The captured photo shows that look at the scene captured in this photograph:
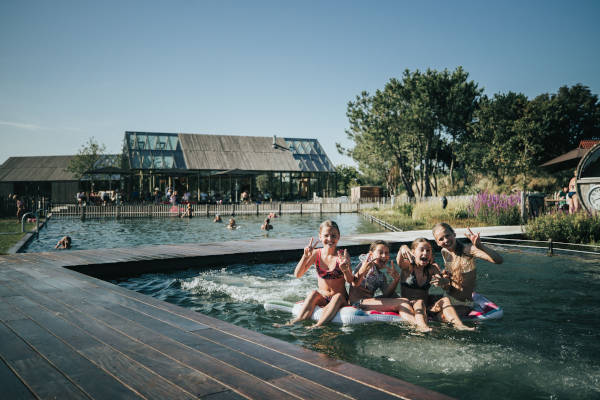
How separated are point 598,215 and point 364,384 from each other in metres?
11.4

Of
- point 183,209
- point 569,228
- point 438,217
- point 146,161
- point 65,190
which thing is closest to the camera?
point 569,228

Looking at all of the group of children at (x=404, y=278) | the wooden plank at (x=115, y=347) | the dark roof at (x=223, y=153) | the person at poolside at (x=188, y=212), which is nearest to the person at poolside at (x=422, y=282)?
the group of children at (x=404, y=278)

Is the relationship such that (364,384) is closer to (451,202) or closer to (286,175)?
(451,202)

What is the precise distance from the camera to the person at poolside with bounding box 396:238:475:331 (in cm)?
479

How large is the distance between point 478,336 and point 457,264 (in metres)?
0.88

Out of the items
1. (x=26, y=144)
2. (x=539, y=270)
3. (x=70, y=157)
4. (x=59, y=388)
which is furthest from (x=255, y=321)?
(x=70, y=157)

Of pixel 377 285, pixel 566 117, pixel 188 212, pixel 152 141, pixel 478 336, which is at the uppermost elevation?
pixel 566 117

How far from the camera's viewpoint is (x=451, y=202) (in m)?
18.1

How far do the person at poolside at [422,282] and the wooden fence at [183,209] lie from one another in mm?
22233

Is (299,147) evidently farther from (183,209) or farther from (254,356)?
(254,356)

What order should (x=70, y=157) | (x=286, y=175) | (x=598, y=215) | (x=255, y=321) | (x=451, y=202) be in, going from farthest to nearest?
1. (x=70, y=157)
2. (x=286, y=175)
3. (x=451, y=202)
4. (x=598, y=215)
5. (x=255, y=321)

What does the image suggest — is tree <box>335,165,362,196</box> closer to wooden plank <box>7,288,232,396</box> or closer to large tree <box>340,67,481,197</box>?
large tree <box>340,67,481,197</box>

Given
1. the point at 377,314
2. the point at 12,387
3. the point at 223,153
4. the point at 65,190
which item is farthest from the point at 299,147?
the point at 12,387

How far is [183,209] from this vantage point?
2597 cm
